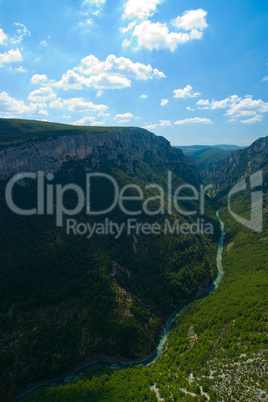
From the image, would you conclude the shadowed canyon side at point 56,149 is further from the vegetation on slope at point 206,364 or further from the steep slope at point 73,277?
the vegetation on slope at point 206,364

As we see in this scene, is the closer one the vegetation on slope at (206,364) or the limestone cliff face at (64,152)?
the vegetation on slope at (206,364)

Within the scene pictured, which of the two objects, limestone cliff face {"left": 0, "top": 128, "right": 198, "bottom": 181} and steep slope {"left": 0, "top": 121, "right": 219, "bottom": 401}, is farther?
limestone cliff face {"left": 0, "top": 128, "right": 198, "bottom": 181}

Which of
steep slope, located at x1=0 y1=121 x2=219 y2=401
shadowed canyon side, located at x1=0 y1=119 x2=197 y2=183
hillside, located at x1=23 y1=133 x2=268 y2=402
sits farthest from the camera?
shadowed canyon side, located at x1=0 y1=119 x2=197 y2=183

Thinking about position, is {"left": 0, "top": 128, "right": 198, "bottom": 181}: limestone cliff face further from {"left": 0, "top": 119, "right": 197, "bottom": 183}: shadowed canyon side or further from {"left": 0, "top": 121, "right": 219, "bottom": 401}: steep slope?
{"left": 0, "top": 121, "right": 219, "bottom": 401}: steep slope

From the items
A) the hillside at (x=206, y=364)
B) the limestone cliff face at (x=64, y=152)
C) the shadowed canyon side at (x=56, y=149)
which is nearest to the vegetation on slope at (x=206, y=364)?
the hillside at (x=206, y=364)

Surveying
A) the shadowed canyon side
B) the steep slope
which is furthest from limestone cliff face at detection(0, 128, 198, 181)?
the steep slope

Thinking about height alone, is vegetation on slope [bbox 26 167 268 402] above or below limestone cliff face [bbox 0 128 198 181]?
below

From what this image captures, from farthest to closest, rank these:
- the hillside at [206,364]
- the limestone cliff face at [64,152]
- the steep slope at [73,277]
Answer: the limestone cliff face at [64,152]
the steep slope at [73,277]
the hillside at [206,364]

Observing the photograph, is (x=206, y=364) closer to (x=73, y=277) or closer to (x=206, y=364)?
(x=206, y=364)

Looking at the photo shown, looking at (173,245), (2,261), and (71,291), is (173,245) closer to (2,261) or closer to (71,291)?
(71,291)
